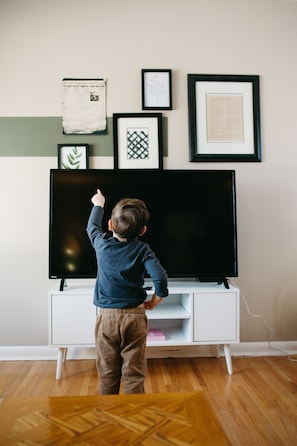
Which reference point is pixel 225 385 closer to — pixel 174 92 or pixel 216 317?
pixel 216 317

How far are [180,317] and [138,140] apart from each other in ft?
4.17

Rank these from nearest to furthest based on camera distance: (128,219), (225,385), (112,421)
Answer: (112,421) < (128,219) < (225,385)

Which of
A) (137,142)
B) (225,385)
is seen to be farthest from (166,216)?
(225,385)

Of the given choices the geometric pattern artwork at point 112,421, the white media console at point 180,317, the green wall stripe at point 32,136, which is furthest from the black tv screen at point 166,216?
the geometric pattern artwork at point 112,421

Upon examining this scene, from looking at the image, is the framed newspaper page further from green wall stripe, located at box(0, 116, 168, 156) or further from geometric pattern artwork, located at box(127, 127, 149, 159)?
geometric pattern artwork, located at box(127, 127, 149, 159)

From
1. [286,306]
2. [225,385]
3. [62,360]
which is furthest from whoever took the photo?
[286,306]

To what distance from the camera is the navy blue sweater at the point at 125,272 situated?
57.2 inches

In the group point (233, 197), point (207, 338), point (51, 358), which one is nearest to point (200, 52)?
point (233, 197)

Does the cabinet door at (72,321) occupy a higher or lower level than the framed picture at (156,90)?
lower

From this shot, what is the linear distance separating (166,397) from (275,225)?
1.84 meters

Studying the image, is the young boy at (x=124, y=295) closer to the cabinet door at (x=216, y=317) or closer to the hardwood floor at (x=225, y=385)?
the hardwood floor at (x=225, y=385)

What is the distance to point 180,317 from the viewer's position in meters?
2.21

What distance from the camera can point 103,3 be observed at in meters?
2.50

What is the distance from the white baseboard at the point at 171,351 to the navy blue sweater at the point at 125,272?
1169mm
